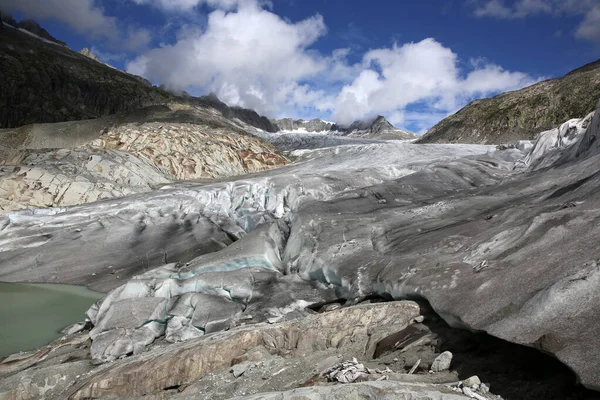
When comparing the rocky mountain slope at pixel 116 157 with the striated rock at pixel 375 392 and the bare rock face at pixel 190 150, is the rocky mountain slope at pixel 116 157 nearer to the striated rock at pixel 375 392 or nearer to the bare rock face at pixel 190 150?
the bare rock face at pixel 190 150

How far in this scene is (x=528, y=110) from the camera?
7044 cm

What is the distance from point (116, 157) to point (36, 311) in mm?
22665

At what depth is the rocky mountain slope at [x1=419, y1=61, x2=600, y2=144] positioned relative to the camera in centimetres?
6431

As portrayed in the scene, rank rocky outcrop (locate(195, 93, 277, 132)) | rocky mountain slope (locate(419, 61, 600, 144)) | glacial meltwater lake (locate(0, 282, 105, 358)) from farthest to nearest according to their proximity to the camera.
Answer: rocky outcrop (locate(195, 93, 277, 132))
rocky mountain slope (locate(419, 61, 600, 144))
glacial meltwater lake (locate(0, 282, 105, 358))

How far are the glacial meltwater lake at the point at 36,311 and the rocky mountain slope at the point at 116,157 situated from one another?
40.2ft

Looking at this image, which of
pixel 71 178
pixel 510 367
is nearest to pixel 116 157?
pixel 71 178

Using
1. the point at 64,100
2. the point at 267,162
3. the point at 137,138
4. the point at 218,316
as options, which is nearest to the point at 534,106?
the point at 267,162

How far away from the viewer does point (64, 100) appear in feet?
298

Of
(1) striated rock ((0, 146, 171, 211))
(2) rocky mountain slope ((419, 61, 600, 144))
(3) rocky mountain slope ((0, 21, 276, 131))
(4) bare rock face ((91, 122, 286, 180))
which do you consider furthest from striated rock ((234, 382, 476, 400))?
(3) rocky mountain slope ((0, 21, 276, 131))

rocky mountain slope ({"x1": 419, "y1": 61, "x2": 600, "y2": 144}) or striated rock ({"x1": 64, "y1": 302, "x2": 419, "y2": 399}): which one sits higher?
rocky mountain slope ({"x1": 419, "y1": 61, "x2": 600, "y2": 144})

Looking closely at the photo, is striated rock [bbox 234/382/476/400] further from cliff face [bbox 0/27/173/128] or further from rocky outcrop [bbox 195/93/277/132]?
rocky outcrop [bbox 195/93/277/132]

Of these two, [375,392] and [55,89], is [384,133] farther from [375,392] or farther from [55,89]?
[375,392]

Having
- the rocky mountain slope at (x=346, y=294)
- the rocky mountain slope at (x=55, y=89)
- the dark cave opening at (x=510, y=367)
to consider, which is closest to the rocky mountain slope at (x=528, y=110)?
the rocky mountain slope at (x=346, y=294)

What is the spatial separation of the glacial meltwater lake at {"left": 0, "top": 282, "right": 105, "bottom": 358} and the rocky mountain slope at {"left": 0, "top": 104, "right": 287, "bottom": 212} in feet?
40.2
